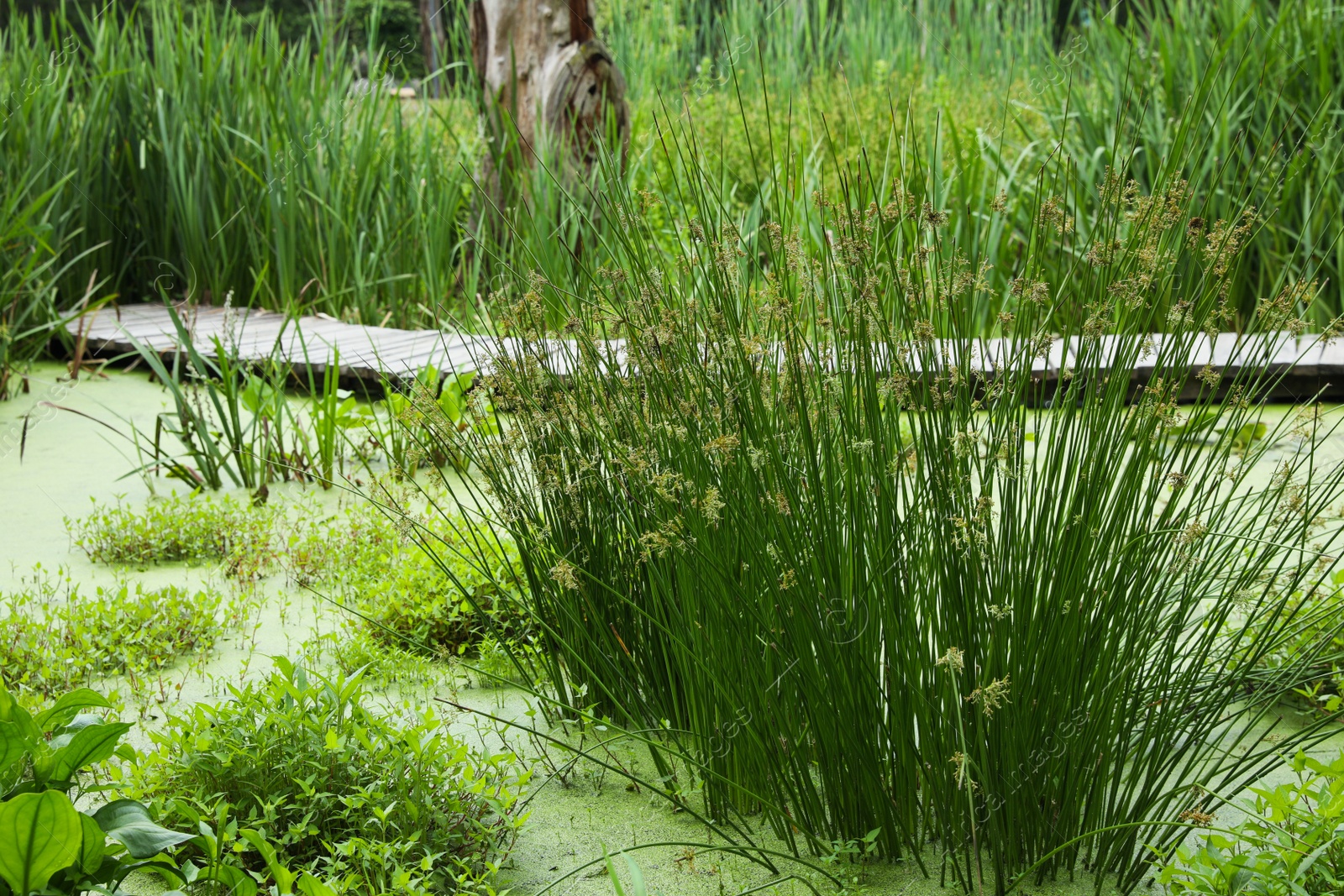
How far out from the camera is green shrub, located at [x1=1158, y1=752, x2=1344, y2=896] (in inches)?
53.9

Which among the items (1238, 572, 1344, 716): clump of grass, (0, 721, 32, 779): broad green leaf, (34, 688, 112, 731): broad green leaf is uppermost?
(0, 721, 32, 779): broad green leaf

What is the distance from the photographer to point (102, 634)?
99.9 inches

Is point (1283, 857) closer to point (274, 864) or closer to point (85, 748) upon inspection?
point (274, 864)

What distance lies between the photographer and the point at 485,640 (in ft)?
8.00

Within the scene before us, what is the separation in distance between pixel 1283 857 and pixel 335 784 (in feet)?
4.26

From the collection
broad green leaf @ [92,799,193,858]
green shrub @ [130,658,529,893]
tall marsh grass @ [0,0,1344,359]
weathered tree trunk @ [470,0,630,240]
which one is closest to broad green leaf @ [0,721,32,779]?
broad green leaf @ [92,799,193,858]

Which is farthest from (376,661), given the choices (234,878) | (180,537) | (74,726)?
(180,537)

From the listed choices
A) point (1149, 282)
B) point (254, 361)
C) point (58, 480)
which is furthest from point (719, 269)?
point (254, 361)

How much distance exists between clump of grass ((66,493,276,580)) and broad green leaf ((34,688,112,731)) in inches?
55.6

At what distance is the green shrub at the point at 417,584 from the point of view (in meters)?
2.50

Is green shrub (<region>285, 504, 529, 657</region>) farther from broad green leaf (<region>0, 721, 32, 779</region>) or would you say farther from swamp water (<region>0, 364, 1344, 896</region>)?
broad green leaf (<region>0, 721, 32, 779</region>)

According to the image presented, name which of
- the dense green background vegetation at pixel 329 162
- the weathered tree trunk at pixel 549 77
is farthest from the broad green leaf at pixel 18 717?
the weathered tree trunk at pixel 549 77

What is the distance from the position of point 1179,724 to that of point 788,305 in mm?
808

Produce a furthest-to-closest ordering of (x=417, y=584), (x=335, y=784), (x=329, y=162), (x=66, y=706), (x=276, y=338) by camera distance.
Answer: (x=329, y=162)
(x=276, y=338)
(x=417, y=584)
(x=335, y=784)
(x=66, y=706)
